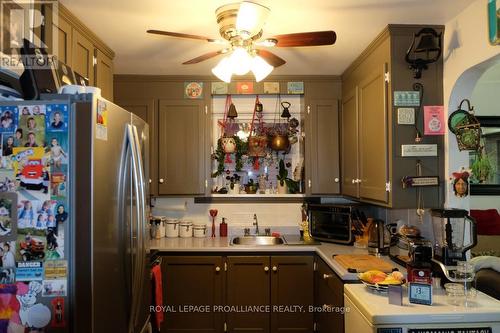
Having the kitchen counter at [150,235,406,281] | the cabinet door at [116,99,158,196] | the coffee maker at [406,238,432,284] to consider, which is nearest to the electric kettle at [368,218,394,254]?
the kitchen counter at [150,235,406,281]

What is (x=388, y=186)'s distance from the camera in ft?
7.67

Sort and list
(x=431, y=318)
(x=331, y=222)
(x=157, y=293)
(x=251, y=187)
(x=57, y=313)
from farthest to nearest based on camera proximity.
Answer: (x=251, y=187)
(x=331, y=222)
(x=157, y=293)
(x=431, y=318)
(x=57, y=313)

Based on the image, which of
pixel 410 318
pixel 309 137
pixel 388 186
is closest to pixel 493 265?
pixel 388 186

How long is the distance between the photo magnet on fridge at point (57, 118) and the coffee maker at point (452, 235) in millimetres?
2012

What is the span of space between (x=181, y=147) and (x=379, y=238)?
75.8 inches

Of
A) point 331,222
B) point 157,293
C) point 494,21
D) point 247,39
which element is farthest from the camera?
point 331,222

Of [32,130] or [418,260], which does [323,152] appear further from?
[32,130]

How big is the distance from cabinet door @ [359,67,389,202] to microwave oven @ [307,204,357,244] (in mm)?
355

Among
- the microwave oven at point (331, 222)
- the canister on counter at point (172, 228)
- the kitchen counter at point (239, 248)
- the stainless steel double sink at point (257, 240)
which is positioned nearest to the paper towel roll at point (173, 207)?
the canister on counter at point (172, 228)

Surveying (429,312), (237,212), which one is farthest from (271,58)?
(237,212)

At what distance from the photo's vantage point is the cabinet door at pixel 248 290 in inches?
119

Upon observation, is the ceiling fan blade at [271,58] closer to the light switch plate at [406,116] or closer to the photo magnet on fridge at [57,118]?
the light switch plate at [406,116]

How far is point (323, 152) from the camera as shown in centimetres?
340

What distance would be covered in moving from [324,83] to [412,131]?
1.30 metres
